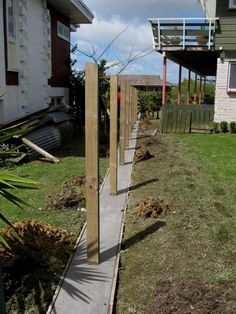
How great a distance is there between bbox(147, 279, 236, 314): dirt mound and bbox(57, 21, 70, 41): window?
16.6 m

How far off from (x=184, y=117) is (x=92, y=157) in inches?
541

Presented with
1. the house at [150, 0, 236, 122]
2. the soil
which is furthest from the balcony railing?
the soil

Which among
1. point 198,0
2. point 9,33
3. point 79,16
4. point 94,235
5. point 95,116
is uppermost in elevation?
point 198,0

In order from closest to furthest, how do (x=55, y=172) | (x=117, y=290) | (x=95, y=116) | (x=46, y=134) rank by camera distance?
(x=117, y=290) → (x=95, y=116) → (x=55, y=172) → (x=46, y=134)

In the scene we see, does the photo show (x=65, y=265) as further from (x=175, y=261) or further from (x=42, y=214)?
(x=42, y=214)

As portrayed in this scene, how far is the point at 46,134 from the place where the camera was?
A: 1207cm

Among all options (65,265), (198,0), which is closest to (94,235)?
(65,265)

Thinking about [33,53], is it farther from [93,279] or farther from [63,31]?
[93,279]

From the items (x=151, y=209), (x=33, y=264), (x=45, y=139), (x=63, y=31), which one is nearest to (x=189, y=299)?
(x=33, y=264)

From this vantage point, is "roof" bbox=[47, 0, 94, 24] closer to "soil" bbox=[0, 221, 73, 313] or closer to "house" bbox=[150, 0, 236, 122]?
"house" bbox=[150, 0, 236, 122]

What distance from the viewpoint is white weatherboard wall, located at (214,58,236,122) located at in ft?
58.6

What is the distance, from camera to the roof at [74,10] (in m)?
17.4

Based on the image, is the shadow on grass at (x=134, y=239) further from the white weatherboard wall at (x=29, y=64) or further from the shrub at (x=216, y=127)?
the shrub at (x=216, y=127)

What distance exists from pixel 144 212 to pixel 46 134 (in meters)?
6.58
